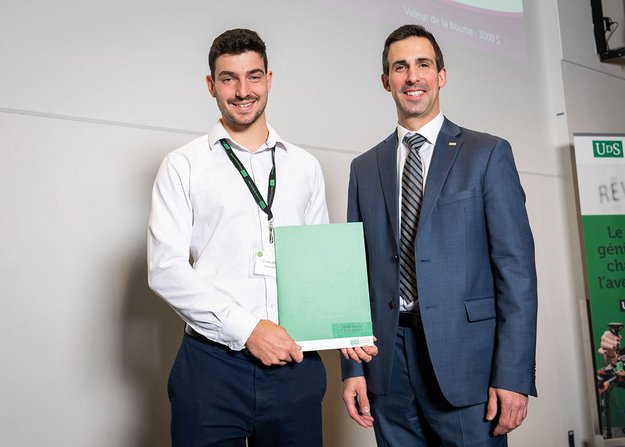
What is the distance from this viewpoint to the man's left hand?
1.64 meters

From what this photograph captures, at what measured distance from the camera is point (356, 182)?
2.01 metres

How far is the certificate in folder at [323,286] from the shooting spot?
159cm

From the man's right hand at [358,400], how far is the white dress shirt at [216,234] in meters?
0.40

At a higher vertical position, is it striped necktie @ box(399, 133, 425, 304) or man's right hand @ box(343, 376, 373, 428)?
striped necktie @ box(399, 133, 425, 304)

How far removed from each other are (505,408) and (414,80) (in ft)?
3.26

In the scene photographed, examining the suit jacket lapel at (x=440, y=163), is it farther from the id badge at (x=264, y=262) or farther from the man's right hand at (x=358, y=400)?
the man's right hand at (x=358, y=400)

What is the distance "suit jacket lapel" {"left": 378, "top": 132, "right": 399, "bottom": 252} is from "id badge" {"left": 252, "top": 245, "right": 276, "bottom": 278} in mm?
390

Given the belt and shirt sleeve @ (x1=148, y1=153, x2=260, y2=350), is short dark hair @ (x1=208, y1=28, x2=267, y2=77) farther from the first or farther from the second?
the belt

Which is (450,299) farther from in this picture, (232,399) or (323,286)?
(232,399)

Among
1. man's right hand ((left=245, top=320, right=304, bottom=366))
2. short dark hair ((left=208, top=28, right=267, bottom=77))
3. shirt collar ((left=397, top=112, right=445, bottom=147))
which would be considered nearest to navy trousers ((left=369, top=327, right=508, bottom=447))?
man's right hand ((left=245, top=320, right=304, bottom=366))

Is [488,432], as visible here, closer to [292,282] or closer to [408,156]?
[292,282]

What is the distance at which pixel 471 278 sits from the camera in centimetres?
172

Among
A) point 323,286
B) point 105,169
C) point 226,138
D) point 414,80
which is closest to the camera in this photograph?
point 323,286

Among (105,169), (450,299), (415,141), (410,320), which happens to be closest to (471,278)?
(450,299)
